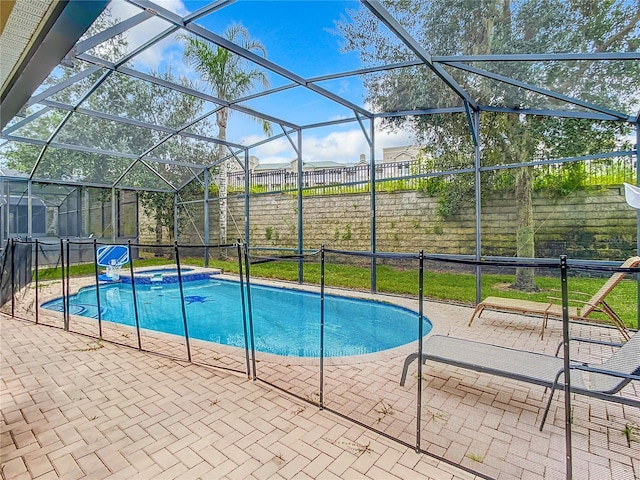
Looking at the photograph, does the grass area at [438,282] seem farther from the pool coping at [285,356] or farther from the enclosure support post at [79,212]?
the enclosure support post at [79,212]

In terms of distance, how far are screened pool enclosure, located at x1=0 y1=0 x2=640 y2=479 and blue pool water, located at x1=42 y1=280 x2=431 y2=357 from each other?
0.33 m

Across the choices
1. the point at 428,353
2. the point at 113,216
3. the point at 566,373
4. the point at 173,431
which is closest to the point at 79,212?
the point at 113,216

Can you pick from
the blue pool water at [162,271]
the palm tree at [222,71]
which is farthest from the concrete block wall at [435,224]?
the palm tree at [222,71]

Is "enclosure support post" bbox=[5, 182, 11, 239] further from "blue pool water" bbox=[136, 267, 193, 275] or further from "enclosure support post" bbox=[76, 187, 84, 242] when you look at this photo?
"blue pool water" bbox=[136, 267, 193, 275]

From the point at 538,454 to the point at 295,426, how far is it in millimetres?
1576

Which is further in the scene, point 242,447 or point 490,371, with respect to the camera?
point 490,371

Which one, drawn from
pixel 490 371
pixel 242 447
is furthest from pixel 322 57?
pixel 242 447

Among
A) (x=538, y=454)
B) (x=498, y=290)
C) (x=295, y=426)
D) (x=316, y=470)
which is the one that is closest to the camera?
(x=316, y=470)

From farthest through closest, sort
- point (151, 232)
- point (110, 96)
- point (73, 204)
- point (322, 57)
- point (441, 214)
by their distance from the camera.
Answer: point (151, 232)
point (73, 204)
point (441, 214)
point (110, 96)
point (322, 57)

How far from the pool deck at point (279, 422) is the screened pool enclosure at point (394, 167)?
0.11ft

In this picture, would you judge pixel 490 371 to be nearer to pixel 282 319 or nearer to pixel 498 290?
pixel 282 319

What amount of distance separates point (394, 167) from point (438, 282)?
3.15 meters

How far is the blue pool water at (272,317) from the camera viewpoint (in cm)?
516

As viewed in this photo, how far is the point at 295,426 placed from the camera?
2379mm
